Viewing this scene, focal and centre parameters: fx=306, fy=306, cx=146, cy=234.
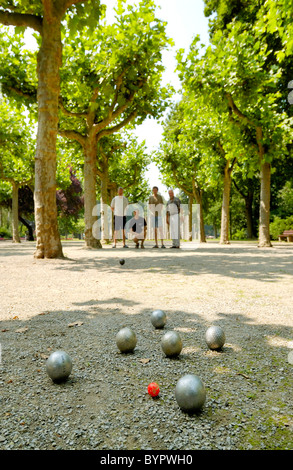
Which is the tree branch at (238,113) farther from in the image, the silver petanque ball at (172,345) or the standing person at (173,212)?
the silver petanque ball at (172,345)

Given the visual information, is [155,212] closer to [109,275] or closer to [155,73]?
[155,73]

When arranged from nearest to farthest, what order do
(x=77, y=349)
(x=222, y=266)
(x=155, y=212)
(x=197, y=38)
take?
(x=77, y=349) → (x=222, y=266) → (x=197, y=38) → (x=155, y=212)

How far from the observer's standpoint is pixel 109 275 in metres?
7.41

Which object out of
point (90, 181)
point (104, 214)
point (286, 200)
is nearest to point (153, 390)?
point (90, 181)

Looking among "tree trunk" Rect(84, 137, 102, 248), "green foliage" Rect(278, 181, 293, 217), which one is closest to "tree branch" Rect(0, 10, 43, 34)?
"tree trunk" Rect(84, 137, 102, 248)

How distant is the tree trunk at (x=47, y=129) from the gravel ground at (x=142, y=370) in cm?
411

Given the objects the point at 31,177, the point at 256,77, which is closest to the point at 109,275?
the point at 256,77

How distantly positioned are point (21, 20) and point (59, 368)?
1028 centimetres

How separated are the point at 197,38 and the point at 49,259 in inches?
465

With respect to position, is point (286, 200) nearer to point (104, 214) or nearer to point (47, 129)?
point (104, 214)

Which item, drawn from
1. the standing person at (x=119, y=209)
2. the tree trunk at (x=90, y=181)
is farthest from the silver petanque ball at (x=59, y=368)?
the tree trunk at (x=90, y=181)

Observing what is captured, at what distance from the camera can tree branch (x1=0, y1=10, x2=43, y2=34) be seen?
8773mm

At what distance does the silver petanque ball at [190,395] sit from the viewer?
195cm

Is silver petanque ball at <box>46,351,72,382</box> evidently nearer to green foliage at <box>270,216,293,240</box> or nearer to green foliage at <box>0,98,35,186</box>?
green foliage at <box>0,98,35,186</box>
